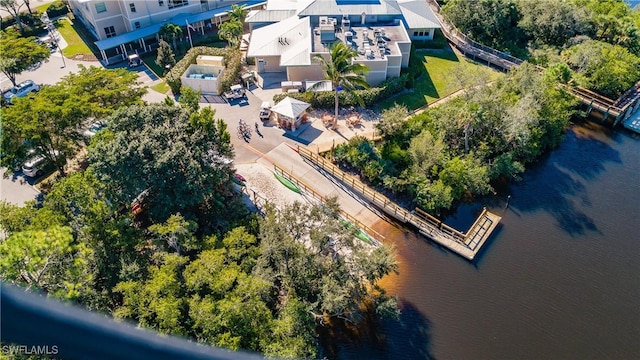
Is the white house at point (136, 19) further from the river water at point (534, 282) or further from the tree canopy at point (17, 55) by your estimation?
the river water at point (534, 282)

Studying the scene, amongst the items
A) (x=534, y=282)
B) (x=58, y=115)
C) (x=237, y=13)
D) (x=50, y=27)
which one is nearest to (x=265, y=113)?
(x=58, y=115)

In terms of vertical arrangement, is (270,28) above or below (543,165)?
above

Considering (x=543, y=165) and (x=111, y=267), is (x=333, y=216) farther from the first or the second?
(x=543, y=165)

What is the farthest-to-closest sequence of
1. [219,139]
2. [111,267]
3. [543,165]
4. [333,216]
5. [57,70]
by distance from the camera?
[57,70], [543,165], [219,139], [333,216], [111,267]

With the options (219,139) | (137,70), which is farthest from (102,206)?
(137,70)

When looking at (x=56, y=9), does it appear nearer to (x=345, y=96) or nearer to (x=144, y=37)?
(x=144, y=37)

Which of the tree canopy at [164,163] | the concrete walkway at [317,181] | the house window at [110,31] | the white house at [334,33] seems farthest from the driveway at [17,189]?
the white house at [334,33]

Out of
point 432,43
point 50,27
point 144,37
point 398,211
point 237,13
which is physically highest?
point 237,13

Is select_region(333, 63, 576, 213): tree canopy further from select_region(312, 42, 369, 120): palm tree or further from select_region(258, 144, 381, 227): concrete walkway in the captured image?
select_region(312, 42, 369, 120): palm tree
